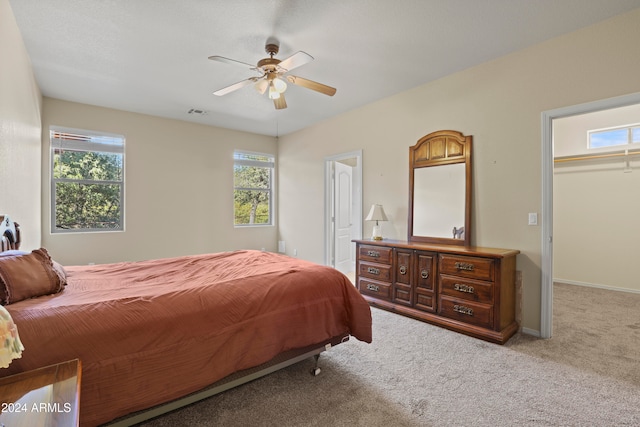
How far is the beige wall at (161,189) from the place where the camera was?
429cm

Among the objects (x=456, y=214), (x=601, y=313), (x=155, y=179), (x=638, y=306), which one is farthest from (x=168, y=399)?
(x=638, y=306)

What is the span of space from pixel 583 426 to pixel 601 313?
2.49m

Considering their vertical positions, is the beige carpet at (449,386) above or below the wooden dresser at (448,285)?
below

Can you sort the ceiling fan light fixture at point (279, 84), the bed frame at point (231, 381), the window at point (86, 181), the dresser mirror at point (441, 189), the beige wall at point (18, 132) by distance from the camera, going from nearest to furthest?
the bed frame at point (231, 381), the beige wall at point (18, 132), the ceiling fan light fixture at point (279, 84), the dresser mirror at point (441, 189), the window at point (86, 181)

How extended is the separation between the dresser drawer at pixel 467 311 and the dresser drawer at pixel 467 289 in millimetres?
49

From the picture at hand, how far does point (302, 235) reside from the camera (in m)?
5.77

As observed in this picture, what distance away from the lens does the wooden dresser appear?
9.17 ft

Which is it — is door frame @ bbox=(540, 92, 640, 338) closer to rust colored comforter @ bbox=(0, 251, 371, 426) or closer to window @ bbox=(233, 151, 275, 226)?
rust colored comforter @ bbox=(0, 251, 371, 426)

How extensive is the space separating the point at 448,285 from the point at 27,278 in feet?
10.8

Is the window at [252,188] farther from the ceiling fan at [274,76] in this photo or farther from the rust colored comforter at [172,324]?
the rust colored comforter at [172,324]

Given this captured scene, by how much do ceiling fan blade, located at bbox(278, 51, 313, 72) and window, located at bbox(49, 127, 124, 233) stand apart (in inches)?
137

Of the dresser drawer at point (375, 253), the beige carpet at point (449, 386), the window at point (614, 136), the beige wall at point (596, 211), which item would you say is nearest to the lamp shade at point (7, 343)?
the beige carpet at point (449, 386)

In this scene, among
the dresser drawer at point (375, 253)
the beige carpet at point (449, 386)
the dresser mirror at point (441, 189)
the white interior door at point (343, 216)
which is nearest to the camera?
the beige carpet at point (449, 386)

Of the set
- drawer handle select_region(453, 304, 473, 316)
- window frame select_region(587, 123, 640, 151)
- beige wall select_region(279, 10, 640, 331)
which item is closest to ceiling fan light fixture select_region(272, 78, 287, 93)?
beige wall select_region(279, 10, 640, 331)
